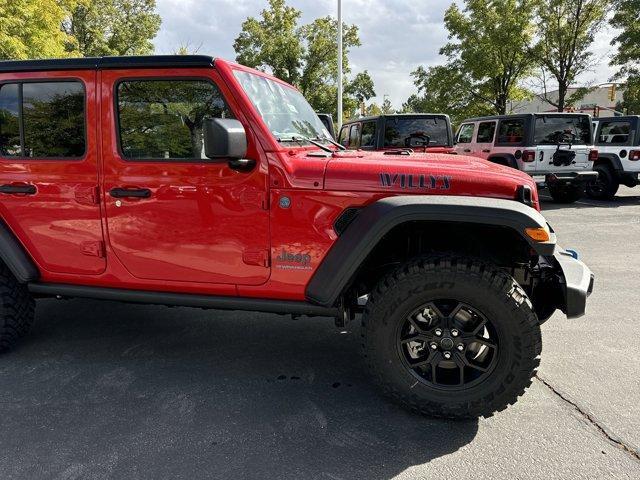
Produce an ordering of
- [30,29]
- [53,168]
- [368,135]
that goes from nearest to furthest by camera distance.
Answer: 1. [53,168]
2. [368,135]
3. [30,29]

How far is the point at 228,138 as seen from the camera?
2393mm

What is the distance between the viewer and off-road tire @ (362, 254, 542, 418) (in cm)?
241

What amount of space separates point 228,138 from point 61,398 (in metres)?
1.86

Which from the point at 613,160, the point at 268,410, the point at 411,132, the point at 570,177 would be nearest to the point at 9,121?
the point at 268,410

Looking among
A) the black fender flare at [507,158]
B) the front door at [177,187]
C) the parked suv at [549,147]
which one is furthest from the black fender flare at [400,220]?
the black fender flare at [507,158]

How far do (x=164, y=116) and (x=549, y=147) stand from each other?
8.97 m

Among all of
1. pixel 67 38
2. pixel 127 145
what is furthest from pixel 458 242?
pixel 67 38

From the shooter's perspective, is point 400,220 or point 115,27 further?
point 115,27

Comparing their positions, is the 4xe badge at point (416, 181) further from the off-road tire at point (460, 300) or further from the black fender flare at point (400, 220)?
the off-road tire at point (460, 300)

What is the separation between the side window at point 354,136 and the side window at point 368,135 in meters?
0.28

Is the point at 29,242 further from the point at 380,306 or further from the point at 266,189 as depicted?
the point at 380,306

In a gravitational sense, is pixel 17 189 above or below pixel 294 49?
below

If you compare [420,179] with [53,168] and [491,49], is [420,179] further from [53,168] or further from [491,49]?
[491,49]

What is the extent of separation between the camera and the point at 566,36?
67.3ft
